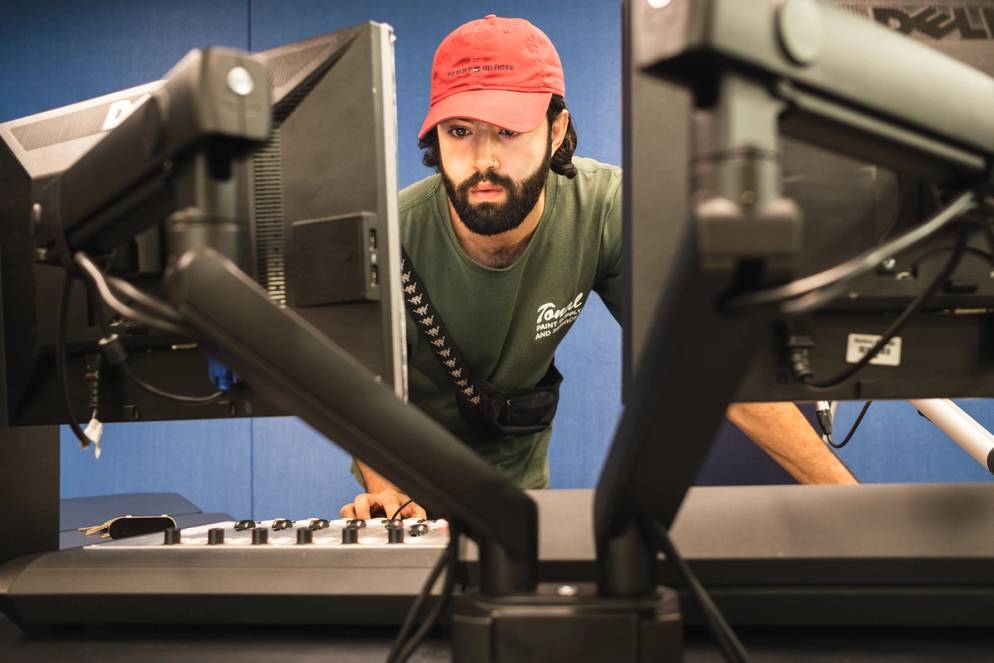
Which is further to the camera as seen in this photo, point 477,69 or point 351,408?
point 477,69

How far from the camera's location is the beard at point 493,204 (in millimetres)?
1638

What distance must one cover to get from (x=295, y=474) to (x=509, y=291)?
150 cm

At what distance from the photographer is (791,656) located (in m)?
0.63

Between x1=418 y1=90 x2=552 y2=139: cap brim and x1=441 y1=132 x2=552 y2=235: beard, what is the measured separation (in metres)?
0.12

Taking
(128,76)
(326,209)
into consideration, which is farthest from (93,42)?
(326,209)

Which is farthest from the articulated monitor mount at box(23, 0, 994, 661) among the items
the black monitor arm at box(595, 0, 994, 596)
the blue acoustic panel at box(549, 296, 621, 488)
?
the blue acoustic panel at box(549, 296, 621, 488)

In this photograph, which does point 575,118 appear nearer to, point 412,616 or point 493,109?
point 493,109

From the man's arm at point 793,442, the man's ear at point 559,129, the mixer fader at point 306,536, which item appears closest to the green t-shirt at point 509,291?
the man's ear at point 559,129

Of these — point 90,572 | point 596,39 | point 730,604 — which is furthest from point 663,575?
point 596,39

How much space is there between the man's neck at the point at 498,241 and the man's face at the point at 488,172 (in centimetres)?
4

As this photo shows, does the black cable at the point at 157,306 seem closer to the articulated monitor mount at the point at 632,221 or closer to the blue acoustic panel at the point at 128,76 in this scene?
the articulated monitor mount at the point at 632,221

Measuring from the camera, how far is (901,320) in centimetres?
51

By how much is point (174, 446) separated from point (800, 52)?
2901mm

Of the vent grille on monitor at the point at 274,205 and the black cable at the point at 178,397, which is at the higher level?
the vent grille on monitor at the point at 274,205
